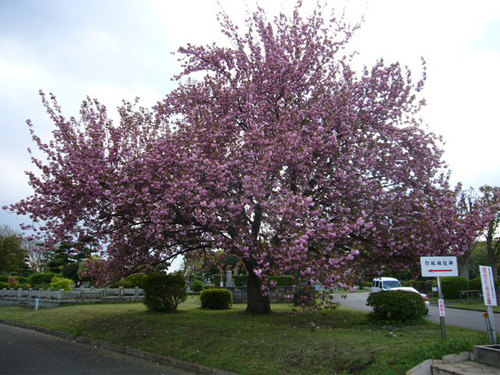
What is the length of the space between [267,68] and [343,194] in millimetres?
5638

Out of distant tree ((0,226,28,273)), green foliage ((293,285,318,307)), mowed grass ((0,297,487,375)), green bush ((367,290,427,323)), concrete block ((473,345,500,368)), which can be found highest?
distant tree ((0,226,28,273))

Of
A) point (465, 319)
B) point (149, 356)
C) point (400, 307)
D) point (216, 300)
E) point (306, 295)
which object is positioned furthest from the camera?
point (216, 300)

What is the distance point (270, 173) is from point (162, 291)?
8886 millimetres

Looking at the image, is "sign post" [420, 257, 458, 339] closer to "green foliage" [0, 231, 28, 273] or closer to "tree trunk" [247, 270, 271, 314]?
"tree trunk" [247, 270, 271, 314]

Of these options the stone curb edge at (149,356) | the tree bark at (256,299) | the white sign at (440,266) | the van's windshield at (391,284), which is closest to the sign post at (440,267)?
the white sign at (440,266)

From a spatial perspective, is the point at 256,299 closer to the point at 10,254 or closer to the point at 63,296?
the point at 63,296

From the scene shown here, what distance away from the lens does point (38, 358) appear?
10.5 meters

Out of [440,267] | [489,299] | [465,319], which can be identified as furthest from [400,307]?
[465,319]

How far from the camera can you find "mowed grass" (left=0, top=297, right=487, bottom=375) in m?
7.79

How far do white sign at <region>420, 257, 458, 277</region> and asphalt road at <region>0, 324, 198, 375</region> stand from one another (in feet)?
20.3

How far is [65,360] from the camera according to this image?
→ 10.3 meters

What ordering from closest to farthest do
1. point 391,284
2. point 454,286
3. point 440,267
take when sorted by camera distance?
point 440,267, point 391,284, point 454,286

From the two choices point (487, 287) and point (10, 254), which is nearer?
point (487, 287)

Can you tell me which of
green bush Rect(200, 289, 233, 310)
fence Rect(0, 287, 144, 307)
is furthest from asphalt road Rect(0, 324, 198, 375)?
fence Rect(0, 287, 144, 307)
